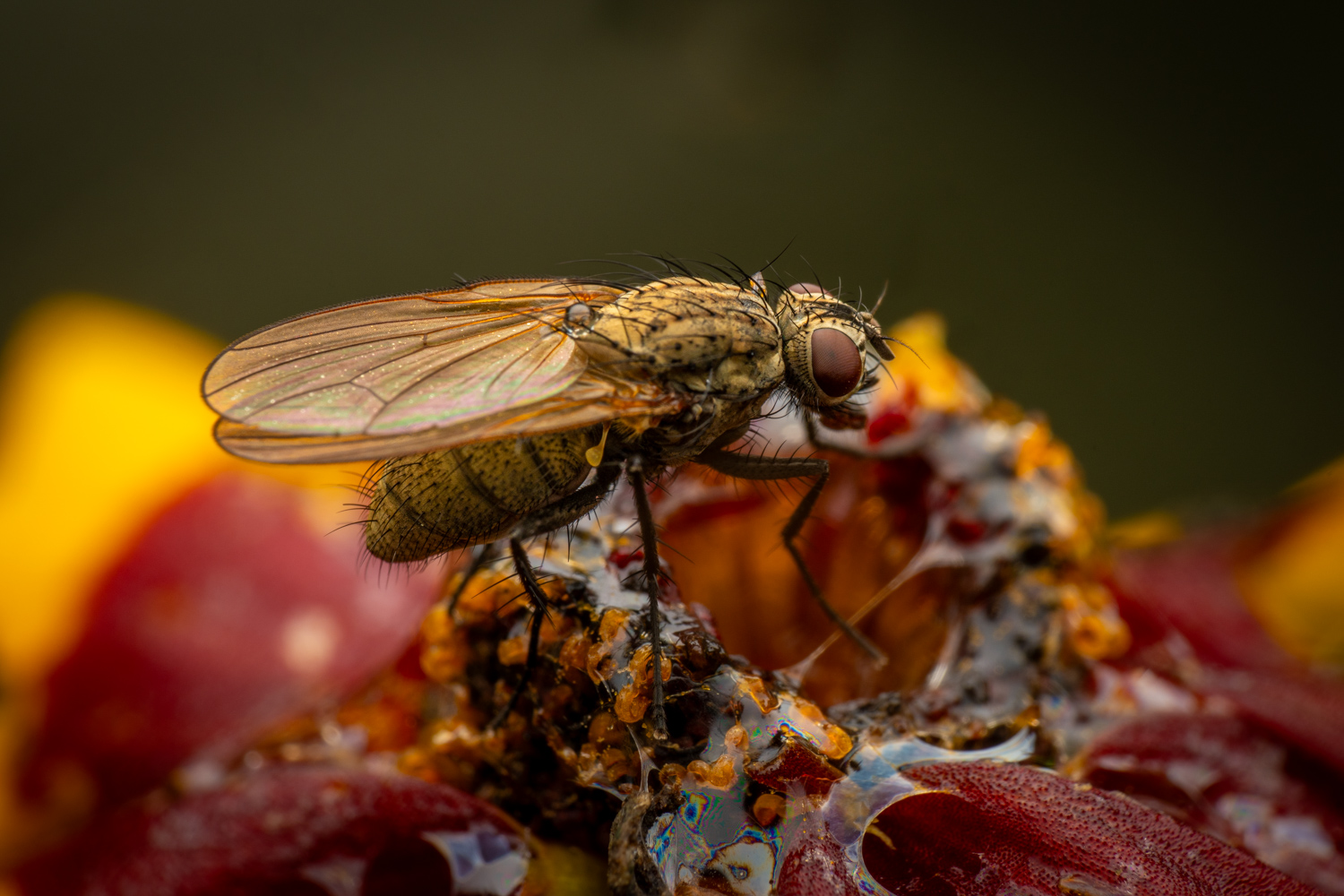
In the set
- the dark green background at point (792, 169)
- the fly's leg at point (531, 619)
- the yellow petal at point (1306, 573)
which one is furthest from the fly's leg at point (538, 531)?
the dark green background at point (792, 169)

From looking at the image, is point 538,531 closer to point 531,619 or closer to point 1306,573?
point 531,619

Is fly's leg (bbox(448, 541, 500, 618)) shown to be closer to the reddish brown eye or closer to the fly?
the fly

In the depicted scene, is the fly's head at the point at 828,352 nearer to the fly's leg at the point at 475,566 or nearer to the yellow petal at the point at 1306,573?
the fly's leg at the point at 475,566

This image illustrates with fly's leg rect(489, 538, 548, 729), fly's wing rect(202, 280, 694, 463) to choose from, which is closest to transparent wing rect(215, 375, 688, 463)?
fly's wing rect(202, 280, 694, 463)

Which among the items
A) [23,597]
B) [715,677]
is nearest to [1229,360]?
[715,677]

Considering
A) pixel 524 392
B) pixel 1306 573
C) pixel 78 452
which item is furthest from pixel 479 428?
pixel 1306 573

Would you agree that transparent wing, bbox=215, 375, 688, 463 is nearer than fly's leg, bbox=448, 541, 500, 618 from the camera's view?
Yes

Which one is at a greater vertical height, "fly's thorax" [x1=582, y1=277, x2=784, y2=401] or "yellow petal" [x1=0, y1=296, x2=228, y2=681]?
"fly's thorax" [x1=582, y1=277, x2=784, y2=401]
